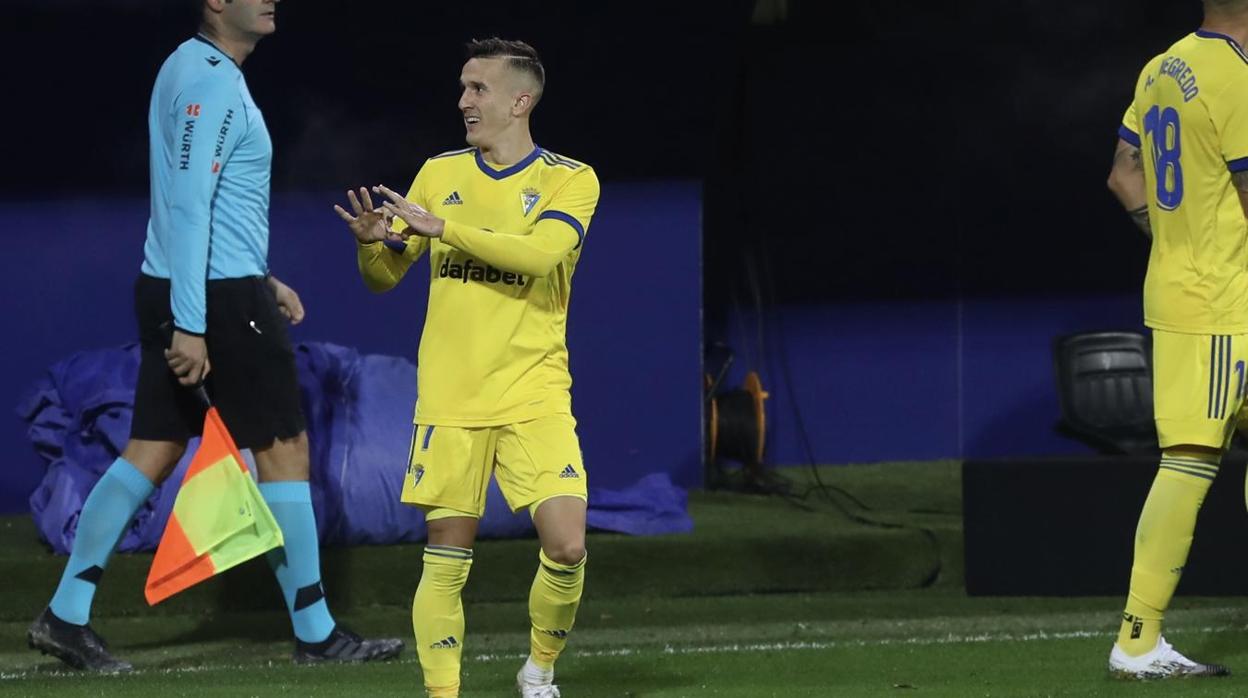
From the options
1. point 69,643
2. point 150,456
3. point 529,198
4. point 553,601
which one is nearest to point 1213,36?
point 529,198

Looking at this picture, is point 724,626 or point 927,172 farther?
point 927,172

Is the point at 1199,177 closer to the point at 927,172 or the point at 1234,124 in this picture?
the point at 1234,124

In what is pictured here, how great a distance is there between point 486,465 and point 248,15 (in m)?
1.84

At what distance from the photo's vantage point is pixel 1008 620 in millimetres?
7500

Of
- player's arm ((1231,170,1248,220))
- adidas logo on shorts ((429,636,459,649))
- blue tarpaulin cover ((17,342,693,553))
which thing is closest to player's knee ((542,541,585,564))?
adidas logo on shorts ((429,636,459,649))

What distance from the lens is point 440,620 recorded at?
16.8ft

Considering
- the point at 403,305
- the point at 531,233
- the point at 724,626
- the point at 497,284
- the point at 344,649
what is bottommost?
the point at 724,626

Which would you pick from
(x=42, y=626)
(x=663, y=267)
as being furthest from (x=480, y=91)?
(x=663, y=267)

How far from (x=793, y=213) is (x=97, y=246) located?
136 inches

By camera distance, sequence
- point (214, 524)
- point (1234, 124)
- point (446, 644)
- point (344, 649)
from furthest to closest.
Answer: point (344, 649), point (214, 524), point (1234, 124), point (446, 644)

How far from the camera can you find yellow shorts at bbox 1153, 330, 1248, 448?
17.7ft

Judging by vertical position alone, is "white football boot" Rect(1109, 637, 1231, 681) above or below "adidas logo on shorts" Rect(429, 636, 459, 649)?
below

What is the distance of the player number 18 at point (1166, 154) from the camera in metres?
5.45

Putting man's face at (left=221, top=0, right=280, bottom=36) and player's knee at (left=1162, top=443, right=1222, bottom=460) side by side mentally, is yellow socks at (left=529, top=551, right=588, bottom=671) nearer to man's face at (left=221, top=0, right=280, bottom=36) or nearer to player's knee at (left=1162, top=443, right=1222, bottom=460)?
player's knee at (left=1162, top=443, right=1222, bottom=460)
